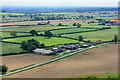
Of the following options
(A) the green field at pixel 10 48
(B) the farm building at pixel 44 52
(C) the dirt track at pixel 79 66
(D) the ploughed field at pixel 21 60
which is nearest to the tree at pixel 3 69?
(D) the ploughed field at pixel 21 60

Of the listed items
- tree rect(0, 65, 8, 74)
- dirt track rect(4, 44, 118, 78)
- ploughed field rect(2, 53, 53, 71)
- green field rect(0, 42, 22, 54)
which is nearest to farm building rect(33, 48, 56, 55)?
ploughed field rect(2, 53, 53, 71)

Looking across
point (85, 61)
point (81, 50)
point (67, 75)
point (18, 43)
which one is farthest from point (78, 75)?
point (18, 43)

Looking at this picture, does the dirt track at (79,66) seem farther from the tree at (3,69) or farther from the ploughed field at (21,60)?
the ploughed field at (21,60)

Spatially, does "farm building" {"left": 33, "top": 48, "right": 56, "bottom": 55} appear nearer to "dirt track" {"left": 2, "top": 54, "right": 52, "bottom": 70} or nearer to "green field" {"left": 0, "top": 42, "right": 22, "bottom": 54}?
"dirt track" {"left": 2, "top": 54, "right": 52, "bottom": 70}

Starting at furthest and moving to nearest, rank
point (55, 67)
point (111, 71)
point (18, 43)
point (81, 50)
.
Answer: point (18, 43) → point (81, 50) → point (55, 67) → point (111, 71)

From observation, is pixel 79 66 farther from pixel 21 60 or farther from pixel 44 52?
pixel 21 60

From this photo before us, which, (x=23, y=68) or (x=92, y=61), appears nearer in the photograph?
(x=23, y=68)

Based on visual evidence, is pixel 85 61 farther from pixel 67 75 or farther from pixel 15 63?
pixel 15 63
